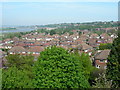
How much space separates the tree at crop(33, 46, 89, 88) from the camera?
571 centimetres

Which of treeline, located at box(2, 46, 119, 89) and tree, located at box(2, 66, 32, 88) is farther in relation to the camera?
treeline, located at box(2, 46, 119, 89)

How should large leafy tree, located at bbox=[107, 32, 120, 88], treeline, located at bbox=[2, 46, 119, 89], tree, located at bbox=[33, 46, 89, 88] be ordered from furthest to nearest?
1. large leafy tree, located at bbox=[107, 32, 120, 88]
2. tree, located at bbox=[33, 46, 89, 88]
3. treeline, located at bbox=[2, 46, 119, 89]

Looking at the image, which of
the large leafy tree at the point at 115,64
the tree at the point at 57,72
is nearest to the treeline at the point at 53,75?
the tree at the point at 57,72

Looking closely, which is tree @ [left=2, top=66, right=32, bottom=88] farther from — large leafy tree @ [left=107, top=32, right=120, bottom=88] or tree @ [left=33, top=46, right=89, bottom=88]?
large leafy tree @ [left=107, top=32, right=120, bottom=88]

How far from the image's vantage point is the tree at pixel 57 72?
225 inches

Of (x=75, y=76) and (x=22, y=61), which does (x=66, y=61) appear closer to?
(x=75, y=76)

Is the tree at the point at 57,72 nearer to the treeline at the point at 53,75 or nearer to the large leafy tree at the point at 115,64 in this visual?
the treeline at the point at 53,75

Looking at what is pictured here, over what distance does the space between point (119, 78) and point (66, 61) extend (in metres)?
2.74

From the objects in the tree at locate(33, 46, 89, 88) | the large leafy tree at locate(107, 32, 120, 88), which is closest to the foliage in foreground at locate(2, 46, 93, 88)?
the tree at locate(33, 46, 89, 88)

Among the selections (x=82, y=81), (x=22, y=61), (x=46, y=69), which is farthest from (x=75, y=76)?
(x=22, y=61)

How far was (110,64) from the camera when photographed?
784cm

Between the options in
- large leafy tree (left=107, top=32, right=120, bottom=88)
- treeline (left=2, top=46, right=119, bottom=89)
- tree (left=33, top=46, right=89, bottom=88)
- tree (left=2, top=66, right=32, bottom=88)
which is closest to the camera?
tree (left=2, top=66, right=32, bottom=88)

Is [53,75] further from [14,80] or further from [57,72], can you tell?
[14,80]

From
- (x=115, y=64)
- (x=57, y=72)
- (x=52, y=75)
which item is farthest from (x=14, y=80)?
(x=115, y=64)
